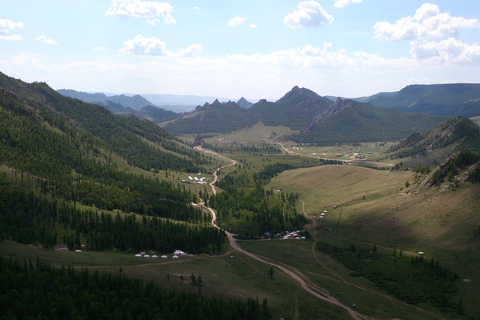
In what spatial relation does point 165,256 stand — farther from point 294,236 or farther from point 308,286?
point 294,236

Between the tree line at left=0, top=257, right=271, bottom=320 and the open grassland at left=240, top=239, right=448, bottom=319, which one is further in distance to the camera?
the open grassland at left=240, top=239, right=448, bottom=319

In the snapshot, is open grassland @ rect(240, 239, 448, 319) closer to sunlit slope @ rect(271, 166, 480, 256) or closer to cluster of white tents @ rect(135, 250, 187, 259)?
sunlit slope @ rect(271, 166, 480, 256)

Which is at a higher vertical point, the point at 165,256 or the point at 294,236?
the point at 165,256

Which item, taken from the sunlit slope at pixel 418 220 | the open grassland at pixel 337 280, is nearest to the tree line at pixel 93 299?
the open grassland at pixel 337 280

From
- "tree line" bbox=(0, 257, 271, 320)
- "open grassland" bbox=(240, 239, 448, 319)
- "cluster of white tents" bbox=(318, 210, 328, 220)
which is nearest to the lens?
"tree line" bbox=(0, 257, 271, 320)

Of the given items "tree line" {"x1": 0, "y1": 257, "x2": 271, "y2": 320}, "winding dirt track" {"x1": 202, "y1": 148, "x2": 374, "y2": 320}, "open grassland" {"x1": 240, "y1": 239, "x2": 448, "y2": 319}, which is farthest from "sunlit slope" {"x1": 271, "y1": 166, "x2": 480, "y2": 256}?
"tree line" {"x1": 0, "y1": 257, "x2": 271, "y2": 320}

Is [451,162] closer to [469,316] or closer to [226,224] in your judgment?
[469,316]

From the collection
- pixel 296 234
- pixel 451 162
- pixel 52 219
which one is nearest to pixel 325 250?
pixel 296 234

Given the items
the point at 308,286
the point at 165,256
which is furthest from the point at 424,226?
the point at 165,256

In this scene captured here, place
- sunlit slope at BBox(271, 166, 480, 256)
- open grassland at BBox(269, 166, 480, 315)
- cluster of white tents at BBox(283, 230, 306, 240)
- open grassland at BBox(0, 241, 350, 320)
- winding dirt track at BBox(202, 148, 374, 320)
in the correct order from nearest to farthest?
winding dirt track at BBox(202, 148, 374, 320) < open grassland at BBox(0, 241, 350, 320) < open grassland at BBox(269, 166, 480, 315) < sunlit slope at BBox(271, 166, 480, 256) < cluster of white tents at BBox(283, 230, 306, 240)

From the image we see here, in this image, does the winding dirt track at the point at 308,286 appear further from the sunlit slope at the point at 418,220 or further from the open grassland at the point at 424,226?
the sunlit slope at the point at 418,220
